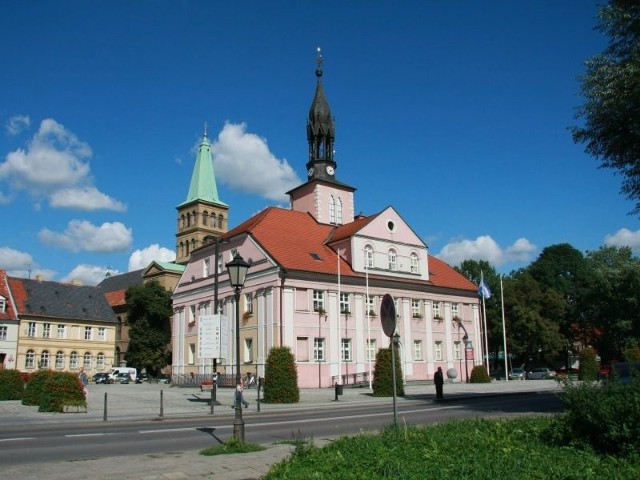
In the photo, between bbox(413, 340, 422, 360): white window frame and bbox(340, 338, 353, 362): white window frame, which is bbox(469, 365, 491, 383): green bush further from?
bbox(340, 338, 353, 362): white window frame

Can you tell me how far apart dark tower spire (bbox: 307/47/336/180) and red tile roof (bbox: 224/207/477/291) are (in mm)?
5558

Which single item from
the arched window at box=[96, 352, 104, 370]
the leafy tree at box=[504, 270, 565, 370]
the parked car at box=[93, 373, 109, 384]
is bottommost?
the parked car at box=[93, 373, 109, 384]

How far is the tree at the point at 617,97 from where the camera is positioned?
17.4 meters

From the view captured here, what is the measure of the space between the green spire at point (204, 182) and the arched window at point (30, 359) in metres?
48.5

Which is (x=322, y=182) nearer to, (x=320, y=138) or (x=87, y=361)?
(x=320, y=138)

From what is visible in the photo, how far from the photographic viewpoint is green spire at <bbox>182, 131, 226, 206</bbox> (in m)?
112

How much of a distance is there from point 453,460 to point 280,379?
75.9 feet

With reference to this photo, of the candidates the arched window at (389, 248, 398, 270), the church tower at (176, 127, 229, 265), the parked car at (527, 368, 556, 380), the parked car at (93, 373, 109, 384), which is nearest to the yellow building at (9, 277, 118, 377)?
the parked car at (93, 373, 109, 384)

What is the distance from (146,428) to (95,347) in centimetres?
6378

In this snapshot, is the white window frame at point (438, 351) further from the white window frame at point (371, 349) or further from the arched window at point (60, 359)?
the arched window at point (60, 359)

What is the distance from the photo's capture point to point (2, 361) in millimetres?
65875

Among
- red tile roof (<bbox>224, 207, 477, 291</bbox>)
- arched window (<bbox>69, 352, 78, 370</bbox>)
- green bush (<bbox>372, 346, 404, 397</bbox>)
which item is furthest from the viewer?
arched window (<bbox>69, 352, 78, 370</bbox>)

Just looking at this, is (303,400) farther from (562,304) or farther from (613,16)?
(562,304)

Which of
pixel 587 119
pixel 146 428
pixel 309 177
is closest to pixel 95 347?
pixel 309 177
